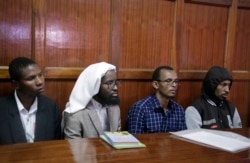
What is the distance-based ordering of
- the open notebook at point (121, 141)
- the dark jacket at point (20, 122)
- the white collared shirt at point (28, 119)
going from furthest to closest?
the white collared shirt at point (28, 119)
the dark jacket at point (20, 122)
the open notebook at point (121, 141)

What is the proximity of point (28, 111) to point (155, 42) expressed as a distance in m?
1.39

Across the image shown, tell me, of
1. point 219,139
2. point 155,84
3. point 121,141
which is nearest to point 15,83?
point 121,141

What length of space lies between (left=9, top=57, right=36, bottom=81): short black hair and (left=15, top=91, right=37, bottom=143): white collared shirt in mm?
150

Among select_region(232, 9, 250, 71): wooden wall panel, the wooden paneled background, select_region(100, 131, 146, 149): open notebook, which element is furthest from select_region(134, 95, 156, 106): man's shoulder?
select_region(232, 9, 250, 71): wooden wall panel

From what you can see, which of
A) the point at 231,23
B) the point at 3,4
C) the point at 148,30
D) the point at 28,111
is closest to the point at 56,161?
the point at 28,111

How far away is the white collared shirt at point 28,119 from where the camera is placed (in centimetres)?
211

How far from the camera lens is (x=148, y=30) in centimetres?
284

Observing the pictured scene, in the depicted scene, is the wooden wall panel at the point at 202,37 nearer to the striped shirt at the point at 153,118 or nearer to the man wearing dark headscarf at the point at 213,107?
the man wearing dark headscarf at the point at 213,107

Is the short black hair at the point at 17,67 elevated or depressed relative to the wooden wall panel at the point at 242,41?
depressed

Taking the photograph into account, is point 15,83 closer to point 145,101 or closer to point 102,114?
point 102,114

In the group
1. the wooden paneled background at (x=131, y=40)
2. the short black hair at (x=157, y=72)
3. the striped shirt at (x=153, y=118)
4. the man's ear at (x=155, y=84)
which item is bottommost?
the striped shirt at (x=153, y=118)

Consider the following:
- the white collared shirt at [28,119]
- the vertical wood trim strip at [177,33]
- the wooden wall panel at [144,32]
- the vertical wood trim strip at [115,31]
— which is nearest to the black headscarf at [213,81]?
the vertical wood trim strip at [177,33]

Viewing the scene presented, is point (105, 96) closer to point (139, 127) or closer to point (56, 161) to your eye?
point (139, 127)

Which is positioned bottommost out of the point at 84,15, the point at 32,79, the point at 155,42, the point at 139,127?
the point at 139,127
